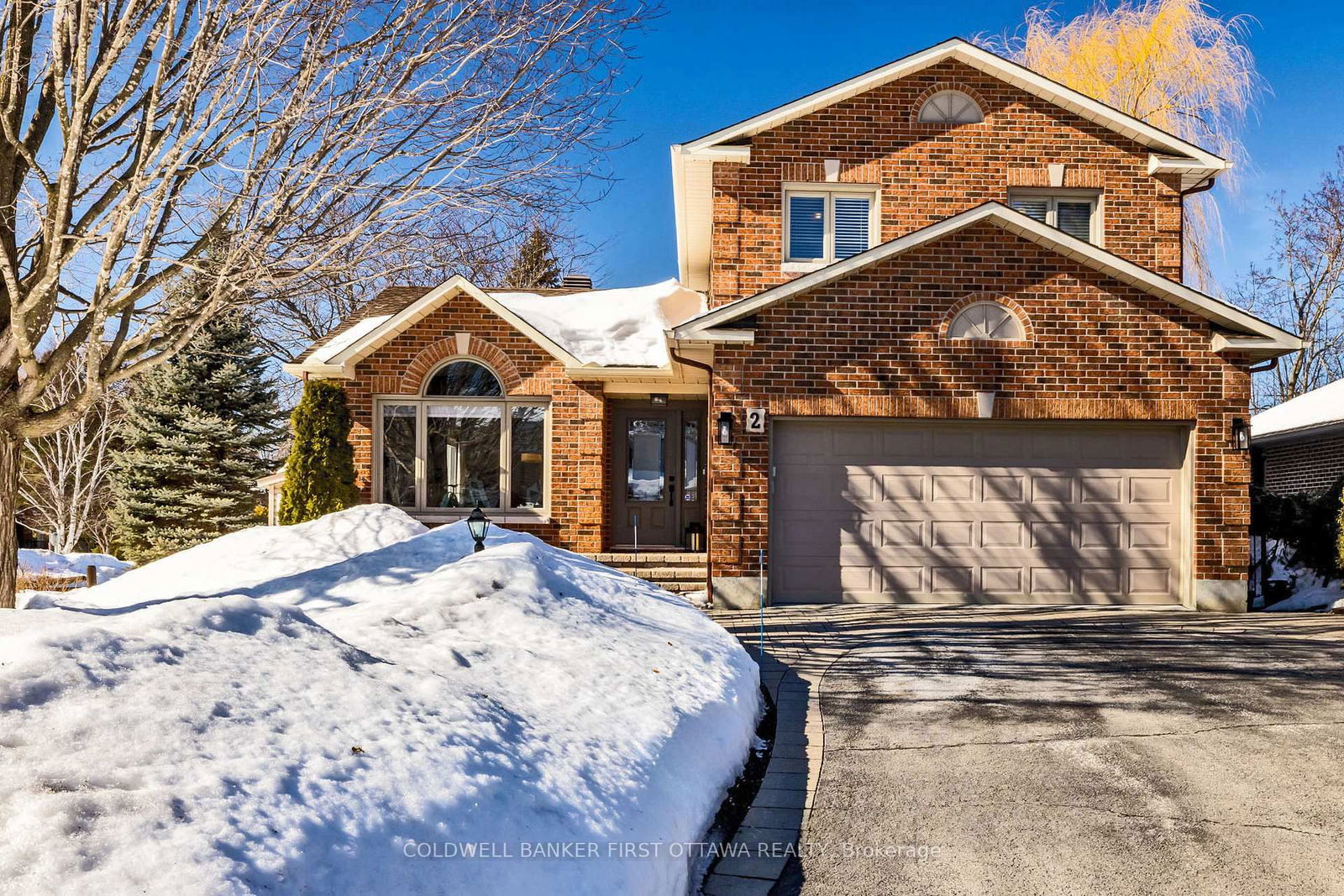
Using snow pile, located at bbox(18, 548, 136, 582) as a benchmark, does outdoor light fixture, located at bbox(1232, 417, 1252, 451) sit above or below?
above

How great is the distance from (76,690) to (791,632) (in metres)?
7.40

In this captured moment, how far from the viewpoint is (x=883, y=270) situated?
1108cm

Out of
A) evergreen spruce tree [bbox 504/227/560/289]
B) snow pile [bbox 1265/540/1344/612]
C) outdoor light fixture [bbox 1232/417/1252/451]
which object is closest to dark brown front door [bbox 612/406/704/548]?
outdoor light fixture [bbox 1232/417/1252/451]

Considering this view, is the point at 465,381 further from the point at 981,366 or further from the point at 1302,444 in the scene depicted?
the point at 1302,444

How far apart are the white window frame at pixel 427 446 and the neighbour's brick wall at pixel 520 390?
81 mm

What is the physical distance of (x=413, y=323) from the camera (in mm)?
13625

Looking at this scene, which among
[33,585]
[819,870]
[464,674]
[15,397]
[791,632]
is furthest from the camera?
[33,585]

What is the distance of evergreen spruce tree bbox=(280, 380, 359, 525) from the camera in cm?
1305

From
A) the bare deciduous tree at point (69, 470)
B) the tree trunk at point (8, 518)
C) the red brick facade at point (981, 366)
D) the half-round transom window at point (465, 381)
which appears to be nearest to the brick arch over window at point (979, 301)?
the red brick facade at point (981, 366)

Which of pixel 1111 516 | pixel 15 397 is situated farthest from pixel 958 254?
pixel 15 397

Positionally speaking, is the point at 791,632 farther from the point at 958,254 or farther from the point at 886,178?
the point at 886,178

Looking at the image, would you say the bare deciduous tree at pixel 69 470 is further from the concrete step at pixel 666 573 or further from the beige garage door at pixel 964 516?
the beige garage door at pixel 964 516

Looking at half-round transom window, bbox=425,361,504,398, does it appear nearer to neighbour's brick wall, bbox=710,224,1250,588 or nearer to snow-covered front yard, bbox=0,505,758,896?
neighbour's brick wall, bbox=710,224,1250,588

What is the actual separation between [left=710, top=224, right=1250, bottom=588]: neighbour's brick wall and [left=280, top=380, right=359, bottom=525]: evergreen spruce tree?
572 centimetres
